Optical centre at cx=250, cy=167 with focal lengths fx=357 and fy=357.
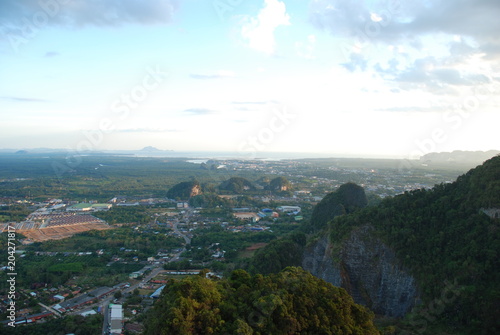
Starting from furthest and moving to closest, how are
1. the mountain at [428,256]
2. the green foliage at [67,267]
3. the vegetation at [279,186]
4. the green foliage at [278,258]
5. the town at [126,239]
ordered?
the vegetation at [279,186] < the green foliage at [67,267] < the green foliage at [278,258] < the town at [126,239] < the mountain at [428,256]

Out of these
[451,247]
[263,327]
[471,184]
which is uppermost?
[471,184]

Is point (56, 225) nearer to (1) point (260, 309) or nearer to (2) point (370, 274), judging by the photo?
(2) point (370, 274)

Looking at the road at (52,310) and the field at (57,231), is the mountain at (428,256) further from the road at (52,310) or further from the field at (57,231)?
the field at (57,231)

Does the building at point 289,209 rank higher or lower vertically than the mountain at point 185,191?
lower

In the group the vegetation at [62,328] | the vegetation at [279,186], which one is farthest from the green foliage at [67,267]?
the vegetation at [279,186]

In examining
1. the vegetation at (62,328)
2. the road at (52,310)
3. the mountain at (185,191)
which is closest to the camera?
the vegetation at (62,328)

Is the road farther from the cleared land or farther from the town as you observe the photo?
the cleared land

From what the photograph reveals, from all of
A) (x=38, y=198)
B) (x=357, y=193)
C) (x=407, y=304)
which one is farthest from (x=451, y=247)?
(x=38, y=198)

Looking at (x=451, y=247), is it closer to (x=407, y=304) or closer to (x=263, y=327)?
(x=407, y=304)
